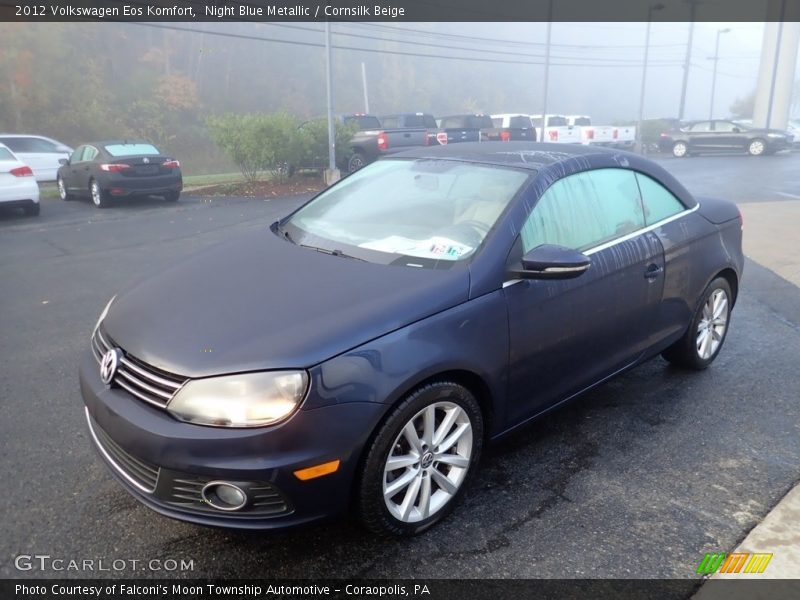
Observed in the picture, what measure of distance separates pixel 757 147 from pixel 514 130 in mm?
12007

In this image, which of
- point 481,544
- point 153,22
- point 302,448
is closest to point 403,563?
point 481,544

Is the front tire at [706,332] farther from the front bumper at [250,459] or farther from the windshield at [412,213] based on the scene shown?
the front bumper at [250,459]

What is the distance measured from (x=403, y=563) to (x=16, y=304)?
213 inches

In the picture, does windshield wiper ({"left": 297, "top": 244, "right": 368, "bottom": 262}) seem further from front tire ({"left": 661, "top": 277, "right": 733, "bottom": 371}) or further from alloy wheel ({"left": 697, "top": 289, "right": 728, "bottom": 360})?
alloy wheel ({"left": 697, "top": 289, "right": 728, "bottom": 360})

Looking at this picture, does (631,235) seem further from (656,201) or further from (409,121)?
(409,121)

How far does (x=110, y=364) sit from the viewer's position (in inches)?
108

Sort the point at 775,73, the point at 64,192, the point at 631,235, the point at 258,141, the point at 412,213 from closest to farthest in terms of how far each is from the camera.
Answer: the point at 412,213 < the point at 631,235 < the point at 64,192 < the point at 258,141 < the point at 775,73

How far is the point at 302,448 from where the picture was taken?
93.4 inches

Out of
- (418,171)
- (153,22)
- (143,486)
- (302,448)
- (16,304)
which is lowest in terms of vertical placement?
(16,304)

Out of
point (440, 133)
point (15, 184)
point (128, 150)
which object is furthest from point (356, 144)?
point (15, 184)

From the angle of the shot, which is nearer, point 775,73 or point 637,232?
point 637,232

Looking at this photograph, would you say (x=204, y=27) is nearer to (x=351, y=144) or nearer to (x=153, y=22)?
(x=153, y=22)

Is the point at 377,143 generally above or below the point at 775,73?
below

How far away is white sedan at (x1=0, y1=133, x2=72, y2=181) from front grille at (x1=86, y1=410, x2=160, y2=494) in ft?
56.9
